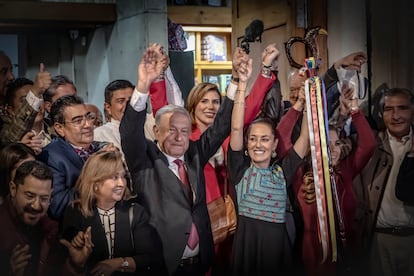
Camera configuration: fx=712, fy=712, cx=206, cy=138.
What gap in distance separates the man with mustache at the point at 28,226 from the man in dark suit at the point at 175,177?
1.23 ft

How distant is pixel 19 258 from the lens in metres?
2.94

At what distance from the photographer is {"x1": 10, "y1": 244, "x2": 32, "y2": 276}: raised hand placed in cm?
293

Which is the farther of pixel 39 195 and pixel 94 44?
pixel 94 44

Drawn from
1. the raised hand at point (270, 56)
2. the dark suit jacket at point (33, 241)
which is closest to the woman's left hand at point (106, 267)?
the dark suit jacket at point (33, 241)

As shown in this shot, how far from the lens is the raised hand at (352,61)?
3.39 meters

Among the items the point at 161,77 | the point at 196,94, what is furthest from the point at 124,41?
the point at 196,94

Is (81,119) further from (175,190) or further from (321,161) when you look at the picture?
(321,161)

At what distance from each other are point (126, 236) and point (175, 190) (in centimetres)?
28

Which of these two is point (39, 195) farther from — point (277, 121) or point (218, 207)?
point (277, 121)

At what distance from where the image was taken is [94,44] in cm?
317

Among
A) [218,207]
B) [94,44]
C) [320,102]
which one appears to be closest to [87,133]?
[94,44]

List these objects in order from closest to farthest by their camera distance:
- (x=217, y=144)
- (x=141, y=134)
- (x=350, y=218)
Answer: (x=141, y=134)
(x=217, y=144)
(x=350, y=218)

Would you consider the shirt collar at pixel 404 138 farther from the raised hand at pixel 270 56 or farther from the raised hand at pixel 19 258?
the raised hand at pixel 19 258

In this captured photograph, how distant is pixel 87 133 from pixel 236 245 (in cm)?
86
